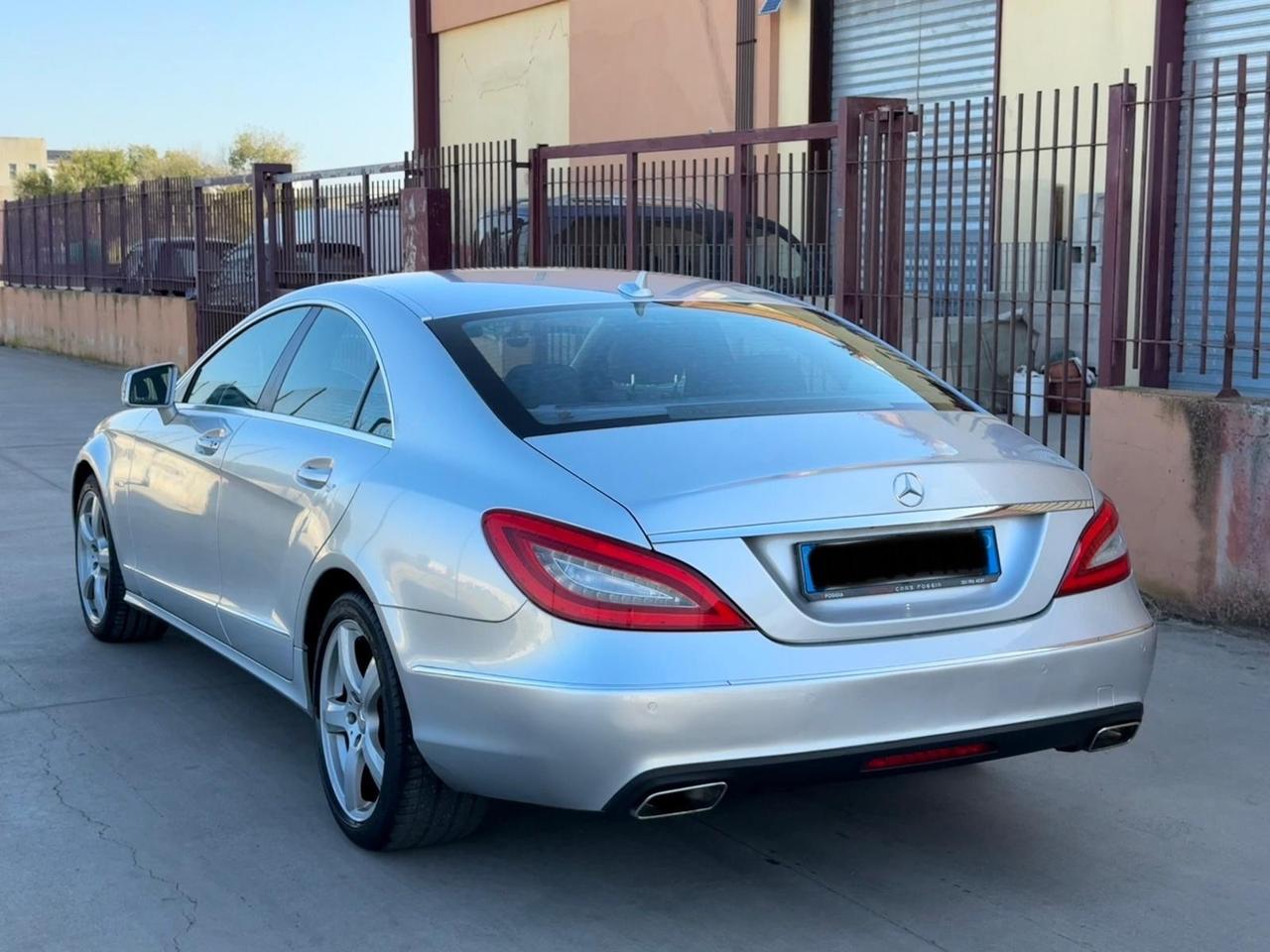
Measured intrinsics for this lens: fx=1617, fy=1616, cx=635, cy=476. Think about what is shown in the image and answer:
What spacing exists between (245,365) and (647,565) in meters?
2.57

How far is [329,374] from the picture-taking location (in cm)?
493

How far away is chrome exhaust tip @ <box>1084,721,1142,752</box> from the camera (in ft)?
13.0

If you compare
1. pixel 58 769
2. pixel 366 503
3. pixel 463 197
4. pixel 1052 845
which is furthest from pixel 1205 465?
pixel 463 197

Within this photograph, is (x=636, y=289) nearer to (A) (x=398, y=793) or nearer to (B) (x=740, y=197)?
(A) (x=398, y=793)

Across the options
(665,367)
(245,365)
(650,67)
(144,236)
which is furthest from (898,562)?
(144,236)

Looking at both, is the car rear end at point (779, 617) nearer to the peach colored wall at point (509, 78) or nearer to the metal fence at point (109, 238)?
the metal fence at point (109, 238)

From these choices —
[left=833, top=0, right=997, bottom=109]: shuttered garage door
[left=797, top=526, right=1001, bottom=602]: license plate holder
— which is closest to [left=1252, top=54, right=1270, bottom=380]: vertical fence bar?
[left=797, top=526, right=1001, bottom=602]: license plate holder

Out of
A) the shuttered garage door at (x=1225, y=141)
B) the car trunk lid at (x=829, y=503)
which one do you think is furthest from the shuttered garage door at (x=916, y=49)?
the car trunk lid at (x=829, y=503)

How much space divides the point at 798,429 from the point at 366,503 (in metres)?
1.14

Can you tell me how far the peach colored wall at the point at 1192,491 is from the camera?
679 centimetres

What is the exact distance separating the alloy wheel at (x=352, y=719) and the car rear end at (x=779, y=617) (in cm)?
38

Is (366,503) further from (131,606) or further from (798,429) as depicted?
(131,606)

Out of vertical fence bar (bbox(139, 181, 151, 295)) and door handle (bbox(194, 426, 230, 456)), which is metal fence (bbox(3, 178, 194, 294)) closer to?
vertical fence bar (bbox(139, 181, 151, 295))

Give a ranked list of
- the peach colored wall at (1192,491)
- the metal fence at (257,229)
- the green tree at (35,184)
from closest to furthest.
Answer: the peach colored wall at (1192,491) < the metal fence at (257,229) < the green tree at (35,184)
